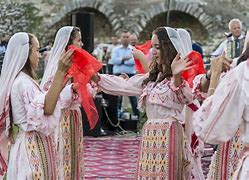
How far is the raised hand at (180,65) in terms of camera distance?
511 cm

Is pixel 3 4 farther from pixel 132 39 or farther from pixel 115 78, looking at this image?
pixel 115 78

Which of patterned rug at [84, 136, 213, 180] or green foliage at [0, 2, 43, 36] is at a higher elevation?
green foliage at [0, 2, 43, 36]

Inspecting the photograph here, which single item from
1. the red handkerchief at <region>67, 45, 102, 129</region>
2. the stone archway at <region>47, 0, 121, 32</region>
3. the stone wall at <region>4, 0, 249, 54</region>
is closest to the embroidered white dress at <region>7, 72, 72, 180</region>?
the red handkerchief at <region>67, 45, 102, 129</region>

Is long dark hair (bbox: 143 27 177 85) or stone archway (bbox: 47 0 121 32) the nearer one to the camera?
long dark hair (bbox: 143 27 177 85)

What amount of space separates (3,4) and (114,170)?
15.3 meters

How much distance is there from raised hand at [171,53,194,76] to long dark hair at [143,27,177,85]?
334 millimetres

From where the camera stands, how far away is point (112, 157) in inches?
389

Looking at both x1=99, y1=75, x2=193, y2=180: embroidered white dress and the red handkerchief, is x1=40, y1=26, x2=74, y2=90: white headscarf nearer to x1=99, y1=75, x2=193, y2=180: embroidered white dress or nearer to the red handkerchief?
the red handkerchief

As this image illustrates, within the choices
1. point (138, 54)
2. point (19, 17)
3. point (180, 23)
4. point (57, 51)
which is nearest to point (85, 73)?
point (138, 54)

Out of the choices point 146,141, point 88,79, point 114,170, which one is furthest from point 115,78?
point 114,170

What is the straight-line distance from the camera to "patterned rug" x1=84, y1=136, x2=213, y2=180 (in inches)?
336

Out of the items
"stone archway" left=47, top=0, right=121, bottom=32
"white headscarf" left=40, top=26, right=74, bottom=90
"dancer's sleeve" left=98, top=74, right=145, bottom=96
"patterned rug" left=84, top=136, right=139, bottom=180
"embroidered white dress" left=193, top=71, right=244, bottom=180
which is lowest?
"patterned rug" left=84, top=136, right=139, bottom=180

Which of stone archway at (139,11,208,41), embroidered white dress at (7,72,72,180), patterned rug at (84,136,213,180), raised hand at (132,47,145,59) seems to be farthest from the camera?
stone archway at (139,11,208,41)

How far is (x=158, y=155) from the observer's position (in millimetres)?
5547
